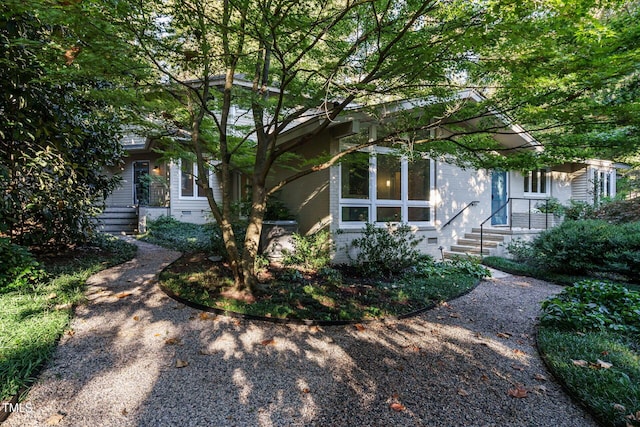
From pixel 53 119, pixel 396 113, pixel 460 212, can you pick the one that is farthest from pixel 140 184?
pixel 460 212

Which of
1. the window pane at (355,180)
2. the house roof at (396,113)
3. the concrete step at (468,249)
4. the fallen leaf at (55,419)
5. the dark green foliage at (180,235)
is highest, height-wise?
the house roof at (396,113)

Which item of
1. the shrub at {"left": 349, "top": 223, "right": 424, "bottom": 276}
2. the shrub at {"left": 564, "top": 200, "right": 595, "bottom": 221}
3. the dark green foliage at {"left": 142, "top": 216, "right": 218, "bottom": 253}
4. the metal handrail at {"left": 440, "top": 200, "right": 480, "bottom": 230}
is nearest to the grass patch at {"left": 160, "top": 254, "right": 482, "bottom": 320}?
the shrub at {"left": 349, "top": 223, "right": 424, "bottom": 276}

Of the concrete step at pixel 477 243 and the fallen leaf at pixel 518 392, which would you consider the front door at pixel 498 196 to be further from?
the fallen leaf at pixel 518 392

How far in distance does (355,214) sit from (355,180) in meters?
0.82

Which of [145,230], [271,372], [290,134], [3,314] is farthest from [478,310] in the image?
[145,230]

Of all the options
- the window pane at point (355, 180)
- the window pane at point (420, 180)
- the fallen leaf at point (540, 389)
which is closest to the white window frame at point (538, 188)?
the window pane at point (420, 180)

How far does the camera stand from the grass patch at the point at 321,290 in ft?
14.5

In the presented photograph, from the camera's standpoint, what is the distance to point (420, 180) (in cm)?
878

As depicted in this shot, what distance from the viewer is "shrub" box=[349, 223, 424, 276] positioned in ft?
22.4

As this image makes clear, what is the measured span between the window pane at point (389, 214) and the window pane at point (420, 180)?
634mm

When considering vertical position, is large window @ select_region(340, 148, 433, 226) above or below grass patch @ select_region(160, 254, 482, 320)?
above

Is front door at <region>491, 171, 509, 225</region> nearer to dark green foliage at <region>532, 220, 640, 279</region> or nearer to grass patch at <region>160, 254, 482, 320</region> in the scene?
dark green foliage at <region>532, 220, 640, 279</region>

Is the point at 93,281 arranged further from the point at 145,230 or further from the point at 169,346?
the point at 145,230

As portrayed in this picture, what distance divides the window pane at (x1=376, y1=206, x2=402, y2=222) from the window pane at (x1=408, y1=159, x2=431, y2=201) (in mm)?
634
